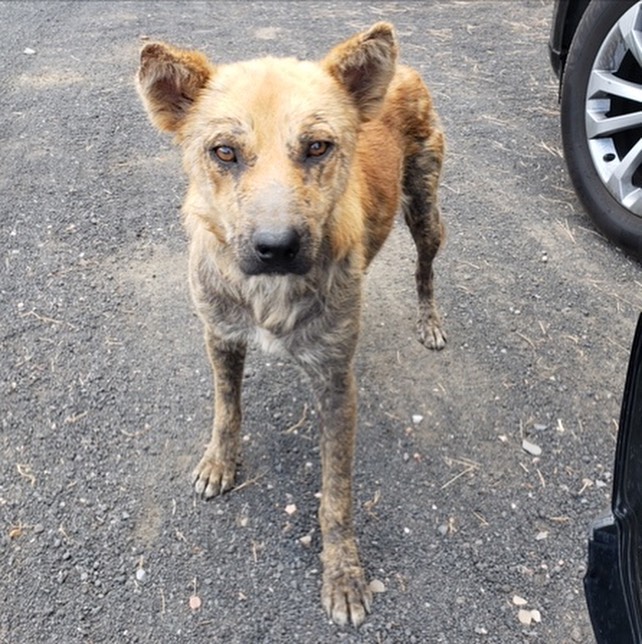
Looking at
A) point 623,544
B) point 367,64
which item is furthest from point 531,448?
point 367,64

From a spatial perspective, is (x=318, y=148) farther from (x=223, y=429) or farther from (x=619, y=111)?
(x=619, y=111)

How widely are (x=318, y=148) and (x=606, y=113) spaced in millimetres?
3024

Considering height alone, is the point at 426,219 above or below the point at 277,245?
below

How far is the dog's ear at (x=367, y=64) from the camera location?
276cm

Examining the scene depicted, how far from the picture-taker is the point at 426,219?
414cm

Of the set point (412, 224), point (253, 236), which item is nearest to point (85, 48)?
point (412, 224)

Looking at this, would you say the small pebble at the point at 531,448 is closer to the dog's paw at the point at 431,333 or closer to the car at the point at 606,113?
the dog's paw at the point at 431,333

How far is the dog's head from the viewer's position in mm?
2486

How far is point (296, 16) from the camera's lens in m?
8.81

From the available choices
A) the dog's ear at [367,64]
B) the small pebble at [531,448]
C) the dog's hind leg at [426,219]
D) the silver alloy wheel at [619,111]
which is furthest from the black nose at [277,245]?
the silver alloy wheel at [619,111]

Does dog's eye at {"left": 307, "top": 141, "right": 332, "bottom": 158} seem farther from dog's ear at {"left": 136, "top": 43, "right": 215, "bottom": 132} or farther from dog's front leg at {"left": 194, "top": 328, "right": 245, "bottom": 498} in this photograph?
dog's front leg at {"left": 194, "top": 328, "right": 245, "bottom": 498}

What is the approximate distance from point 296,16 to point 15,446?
7088mm

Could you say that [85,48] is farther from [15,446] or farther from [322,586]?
[322,586]

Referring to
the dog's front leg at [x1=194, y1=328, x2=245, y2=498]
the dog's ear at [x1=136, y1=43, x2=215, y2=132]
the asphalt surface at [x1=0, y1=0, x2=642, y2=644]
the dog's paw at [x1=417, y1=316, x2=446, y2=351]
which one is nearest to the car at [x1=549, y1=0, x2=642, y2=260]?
the asphalt surface at [x1=0, y1=0, x2=642, y2=644]
